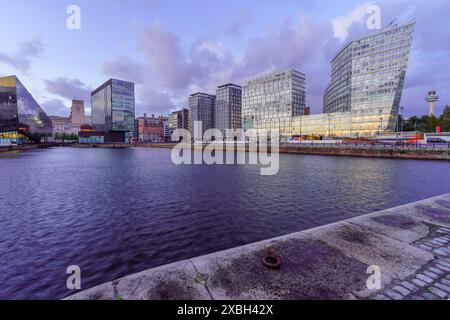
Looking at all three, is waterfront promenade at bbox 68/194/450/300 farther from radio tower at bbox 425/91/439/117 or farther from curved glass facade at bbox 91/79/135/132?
radio tower at bbox 425/91/439/117

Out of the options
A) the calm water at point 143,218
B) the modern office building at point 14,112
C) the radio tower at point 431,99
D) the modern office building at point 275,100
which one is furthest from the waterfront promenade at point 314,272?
the radio tower at point 431,99

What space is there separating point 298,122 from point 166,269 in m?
133

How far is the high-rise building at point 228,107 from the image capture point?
184m

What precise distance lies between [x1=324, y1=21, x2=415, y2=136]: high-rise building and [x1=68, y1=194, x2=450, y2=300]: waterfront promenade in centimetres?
11391

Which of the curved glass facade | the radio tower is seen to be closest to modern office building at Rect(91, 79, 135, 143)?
the curved glass facade

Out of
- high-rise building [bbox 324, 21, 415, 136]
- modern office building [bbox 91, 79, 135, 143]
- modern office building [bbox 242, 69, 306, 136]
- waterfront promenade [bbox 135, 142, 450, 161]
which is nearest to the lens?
waterfront promenade [bbox 135, 142, 450, 161]

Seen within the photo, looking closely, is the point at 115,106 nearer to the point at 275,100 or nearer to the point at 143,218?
the point at 275,100

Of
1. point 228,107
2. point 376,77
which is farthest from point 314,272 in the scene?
point 228,107

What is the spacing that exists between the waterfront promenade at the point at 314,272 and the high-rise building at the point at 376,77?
11391cm

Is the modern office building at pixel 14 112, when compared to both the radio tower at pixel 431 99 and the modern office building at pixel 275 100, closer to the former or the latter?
the modern office building at pixel 275 100

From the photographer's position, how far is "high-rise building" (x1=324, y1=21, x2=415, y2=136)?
91062mm

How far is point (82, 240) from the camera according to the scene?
8.84 meters
